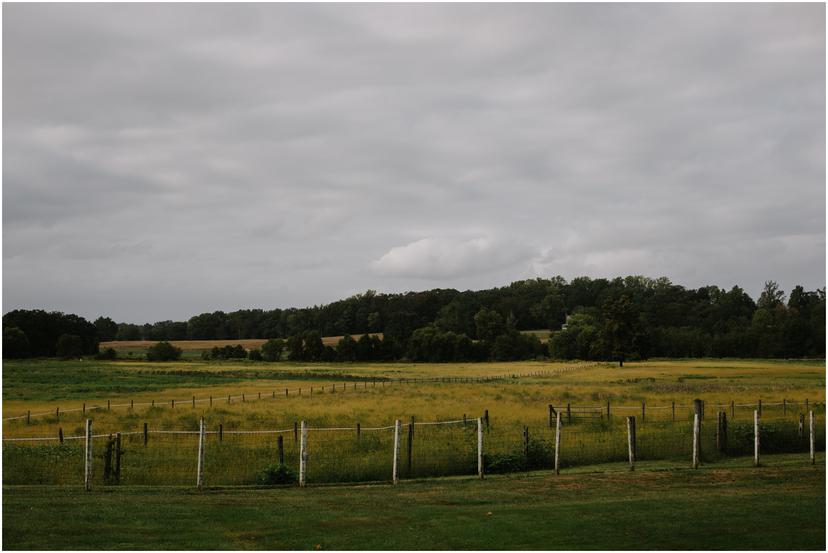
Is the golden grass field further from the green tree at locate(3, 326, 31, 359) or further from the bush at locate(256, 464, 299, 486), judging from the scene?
the green tree at locate(3, 326, 31, 359)

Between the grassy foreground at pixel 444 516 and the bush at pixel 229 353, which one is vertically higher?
the grassy foreground at pixel 444 516

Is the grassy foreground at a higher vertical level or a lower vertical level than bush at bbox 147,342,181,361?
higher

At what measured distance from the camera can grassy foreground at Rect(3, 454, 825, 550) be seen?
11.7 meters

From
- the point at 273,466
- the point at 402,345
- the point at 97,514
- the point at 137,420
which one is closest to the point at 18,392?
the point at 137,420

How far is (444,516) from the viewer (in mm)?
14141

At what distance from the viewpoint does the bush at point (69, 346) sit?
6329 inches

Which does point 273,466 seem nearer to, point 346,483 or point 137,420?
point 346,483

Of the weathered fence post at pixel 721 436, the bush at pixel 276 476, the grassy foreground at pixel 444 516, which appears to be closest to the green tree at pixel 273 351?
the weathered fence post at pixel 721 436

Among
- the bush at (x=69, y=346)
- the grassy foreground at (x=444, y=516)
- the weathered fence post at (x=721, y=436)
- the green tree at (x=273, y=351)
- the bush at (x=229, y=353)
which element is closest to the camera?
the grassy foreground at (x=444, y=516)

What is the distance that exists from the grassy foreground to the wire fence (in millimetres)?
2382

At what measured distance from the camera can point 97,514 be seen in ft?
45.8

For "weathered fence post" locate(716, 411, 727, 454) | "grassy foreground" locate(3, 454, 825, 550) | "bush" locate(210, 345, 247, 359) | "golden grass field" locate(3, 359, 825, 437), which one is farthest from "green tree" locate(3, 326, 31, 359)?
"grassy foreground" locate(3, 454, 825, 550)

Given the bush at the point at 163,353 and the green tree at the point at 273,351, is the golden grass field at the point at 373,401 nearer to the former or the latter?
the bush at the point at 163,353

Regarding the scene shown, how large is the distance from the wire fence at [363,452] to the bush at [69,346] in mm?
140428
